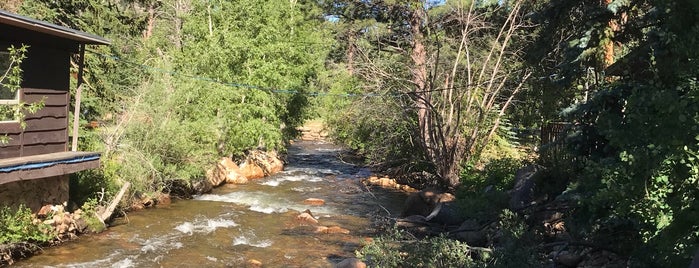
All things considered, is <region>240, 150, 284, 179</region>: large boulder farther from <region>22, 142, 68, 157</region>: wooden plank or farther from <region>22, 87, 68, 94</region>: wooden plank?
<region>22, 87, 68, 94</region>: wooden plank

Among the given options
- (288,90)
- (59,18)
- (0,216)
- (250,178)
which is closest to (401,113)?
(288,90)

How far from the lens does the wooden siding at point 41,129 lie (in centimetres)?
1066

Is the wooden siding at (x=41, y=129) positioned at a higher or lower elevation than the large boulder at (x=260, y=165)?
higher

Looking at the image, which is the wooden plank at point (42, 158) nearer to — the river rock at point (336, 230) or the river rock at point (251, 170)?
the river rock at point (336, 230)

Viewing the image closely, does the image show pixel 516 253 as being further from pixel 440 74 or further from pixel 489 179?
pixel 440 74

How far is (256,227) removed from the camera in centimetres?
1424

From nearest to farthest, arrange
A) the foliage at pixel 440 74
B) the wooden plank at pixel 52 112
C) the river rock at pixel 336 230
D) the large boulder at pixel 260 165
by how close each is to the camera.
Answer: the wooden plank at pixel 52 112
the river rock at pixel 336 230
the foliage at pixel 440 74
the large boulder at pixel 260 165

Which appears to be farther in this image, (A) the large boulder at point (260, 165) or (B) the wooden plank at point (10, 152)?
(A) the large boulder at point (260, 165)

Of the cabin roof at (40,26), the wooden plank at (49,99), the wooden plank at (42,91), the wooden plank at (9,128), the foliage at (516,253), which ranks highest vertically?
the cabin roof at (40,26)

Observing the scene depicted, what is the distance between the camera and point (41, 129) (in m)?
11.4

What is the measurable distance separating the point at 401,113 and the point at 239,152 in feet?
23.2

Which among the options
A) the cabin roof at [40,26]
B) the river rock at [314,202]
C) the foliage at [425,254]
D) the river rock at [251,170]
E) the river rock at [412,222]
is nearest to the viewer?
the foliage at [425,254]

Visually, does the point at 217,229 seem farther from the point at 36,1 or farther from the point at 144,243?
the point at 36,1

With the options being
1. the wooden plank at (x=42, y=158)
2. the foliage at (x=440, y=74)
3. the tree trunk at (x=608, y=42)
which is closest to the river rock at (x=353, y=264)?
the tree trunk at (x=608, y=42)
